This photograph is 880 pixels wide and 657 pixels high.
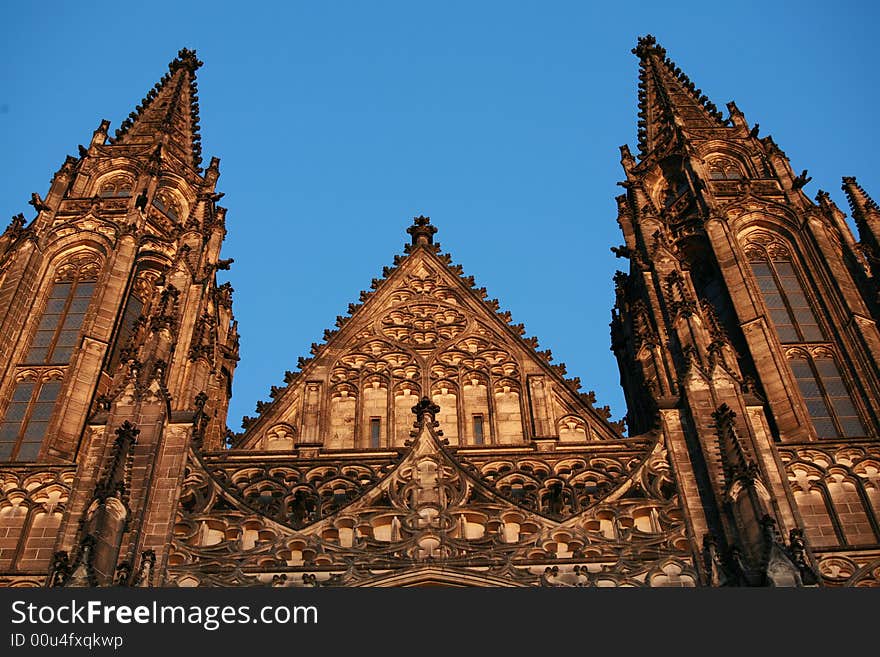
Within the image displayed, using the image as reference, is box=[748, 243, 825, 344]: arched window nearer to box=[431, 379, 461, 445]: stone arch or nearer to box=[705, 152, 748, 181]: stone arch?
box=[705, 152, 748, 181]: stone arch

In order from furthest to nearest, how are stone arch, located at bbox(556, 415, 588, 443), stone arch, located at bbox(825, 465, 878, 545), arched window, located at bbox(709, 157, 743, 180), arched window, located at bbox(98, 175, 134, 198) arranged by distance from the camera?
arched window, located at bbox(709, 157, 743, 180) → arched window, located at bbox(98, 175, 134, 198) → stone arch, located at bbox(556, 415, 588, 443) → stone arch, located at bbox(825, 465, 878, 545)

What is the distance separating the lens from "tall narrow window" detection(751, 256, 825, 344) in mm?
24188

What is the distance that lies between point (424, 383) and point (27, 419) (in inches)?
259

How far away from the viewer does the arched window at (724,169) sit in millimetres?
29930

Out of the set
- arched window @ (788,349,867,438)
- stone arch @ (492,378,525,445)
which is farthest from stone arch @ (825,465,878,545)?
stone arch @ (492,378,525,445)

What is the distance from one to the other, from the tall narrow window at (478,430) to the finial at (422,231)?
5.45m

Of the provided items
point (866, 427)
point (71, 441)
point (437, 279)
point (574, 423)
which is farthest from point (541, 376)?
point (71, 441)

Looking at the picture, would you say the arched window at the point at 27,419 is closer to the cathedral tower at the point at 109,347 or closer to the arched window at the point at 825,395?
the cathedral tower at the point at 109,347

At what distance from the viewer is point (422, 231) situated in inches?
1077

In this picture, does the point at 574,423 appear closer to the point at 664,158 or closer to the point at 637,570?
the point at 637,570

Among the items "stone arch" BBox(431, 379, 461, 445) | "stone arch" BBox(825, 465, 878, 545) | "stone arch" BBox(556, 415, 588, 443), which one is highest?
"stone arch" BBox(431, 379, 461, 445)

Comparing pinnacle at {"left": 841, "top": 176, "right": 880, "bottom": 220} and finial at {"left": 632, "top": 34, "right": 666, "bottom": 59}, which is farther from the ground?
finial at {"left": 632, "top": 34, "right": 666, "bottom": 59}

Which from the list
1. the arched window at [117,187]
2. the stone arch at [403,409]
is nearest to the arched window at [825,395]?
the stone arch at [403,409]

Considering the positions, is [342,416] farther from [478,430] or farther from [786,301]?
[786,301]
